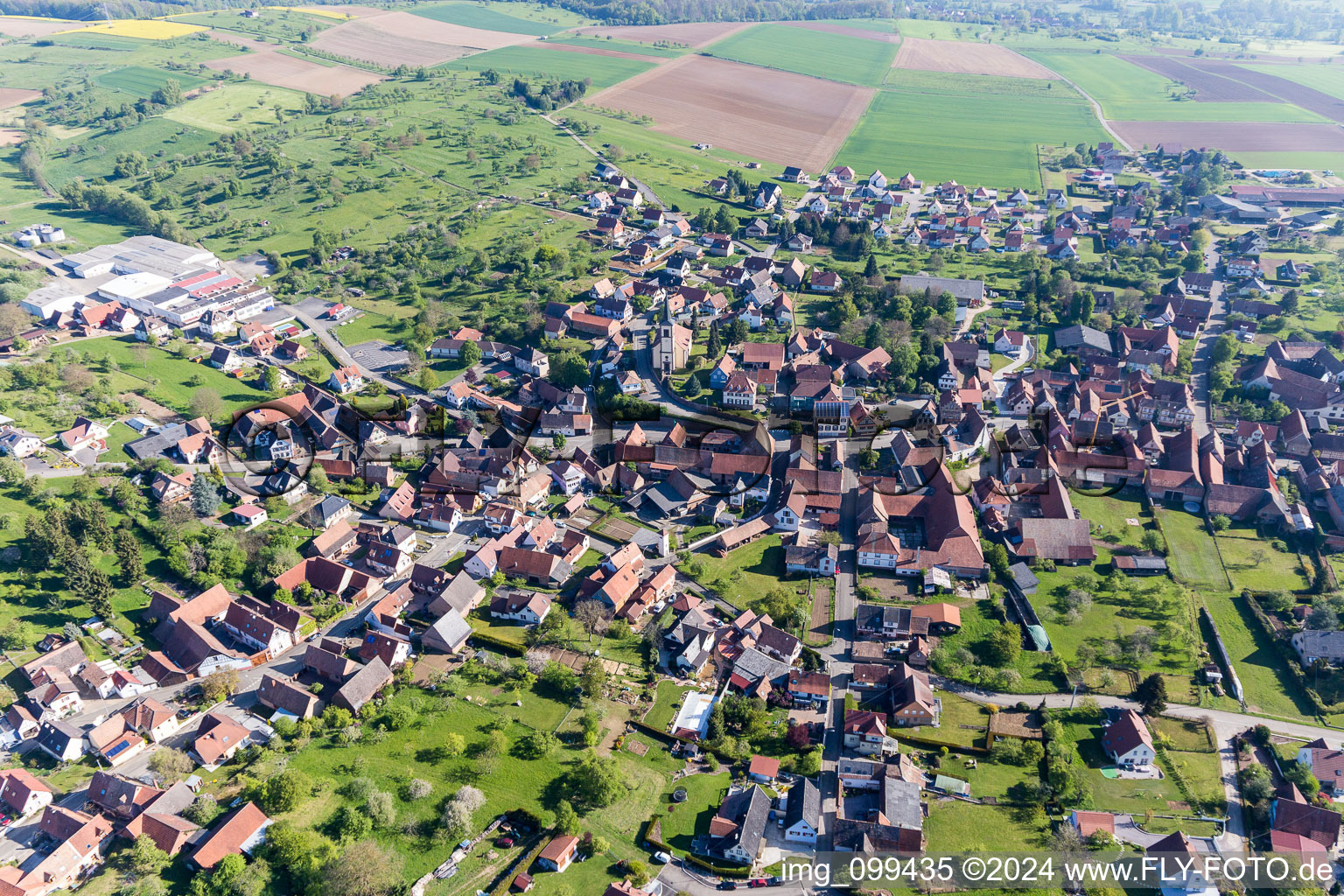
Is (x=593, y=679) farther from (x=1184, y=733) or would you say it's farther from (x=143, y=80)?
(x=143, y=80)

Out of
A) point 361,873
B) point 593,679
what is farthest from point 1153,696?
point 361,873

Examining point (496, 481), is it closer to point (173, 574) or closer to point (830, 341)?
point (173, 574)

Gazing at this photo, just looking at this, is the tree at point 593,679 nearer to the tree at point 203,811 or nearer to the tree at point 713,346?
the tree at point 203,811

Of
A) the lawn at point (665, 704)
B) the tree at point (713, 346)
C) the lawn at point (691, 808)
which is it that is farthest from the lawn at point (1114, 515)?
the lawn at point (691, 808)

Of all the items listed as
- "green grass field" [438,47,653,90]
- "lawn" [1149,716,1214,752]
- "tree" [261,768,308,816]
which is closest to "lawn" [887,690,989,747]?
"lawn" [1149,716,1214,752]

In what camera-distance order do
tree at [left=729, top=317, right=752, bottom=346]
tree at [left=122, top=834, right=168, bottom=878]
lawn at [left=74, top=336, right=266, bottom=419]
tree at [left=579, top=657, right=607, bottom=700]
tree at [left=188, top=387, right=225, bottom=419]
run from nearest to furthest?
Answer: tree at [left=122, top=834, right=168, bottom=878] → tree at [left=579, top=657, right=607, bottom=700] → tree at [left=188, top=387, right=225, bottom=419] → lawn at [left=74, top=336, right=266, bottom=419] → tree at [left=729, top=317, right=752, bottom=346]

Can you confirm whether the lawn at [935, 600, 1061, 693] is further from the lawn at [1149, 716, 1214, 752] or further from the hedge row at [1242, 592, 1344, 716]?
the hedge row at [1242, 592, 1344, 716]

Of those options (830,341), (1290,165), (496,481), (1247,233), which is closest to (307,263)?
(496,481)
